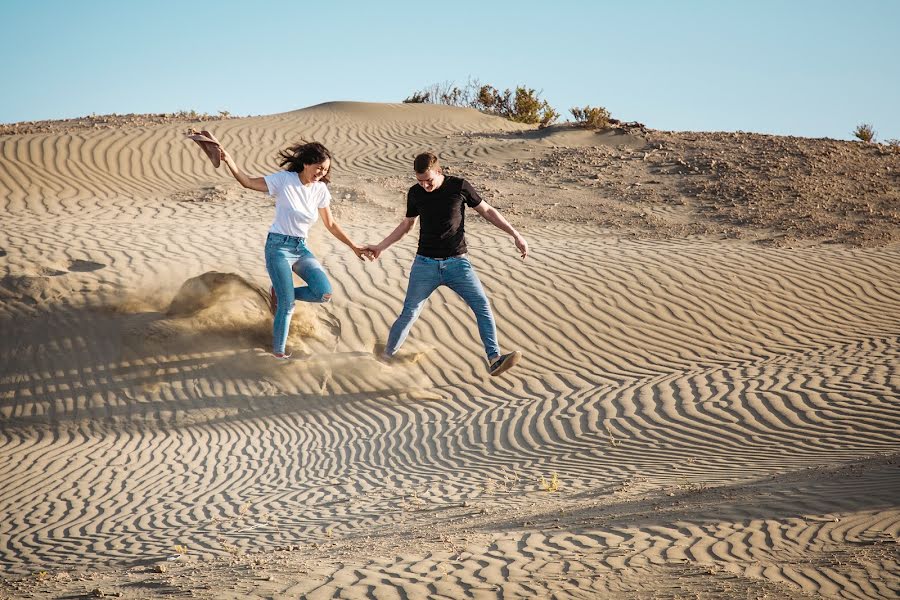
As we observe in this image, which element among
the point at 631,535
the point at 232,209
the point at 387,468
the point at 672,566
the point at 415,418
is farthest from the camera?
the point at 232,209

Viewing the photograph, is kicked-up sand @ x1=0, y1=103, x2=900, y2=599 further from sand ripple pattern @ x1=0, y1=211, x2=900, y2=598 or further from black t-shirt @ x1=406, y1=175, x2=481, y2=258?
black t-shirt @ x1=406, y1=175, x2=481, y2=258

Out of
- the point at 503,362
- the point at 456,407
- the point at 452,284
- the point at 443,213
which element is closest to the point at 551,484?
the point at 503,362

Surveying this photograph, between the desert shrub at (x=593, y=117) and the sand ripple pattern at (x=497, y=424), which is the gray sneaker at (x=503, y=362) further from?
the desert shrub at (x=593, y=117)

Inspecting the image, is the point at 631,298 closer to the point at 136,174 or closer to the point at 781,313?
the point at 781,313

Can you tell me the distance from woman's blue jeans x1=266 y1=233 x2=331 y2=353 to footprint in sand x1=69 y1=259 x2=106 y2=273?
3.58m

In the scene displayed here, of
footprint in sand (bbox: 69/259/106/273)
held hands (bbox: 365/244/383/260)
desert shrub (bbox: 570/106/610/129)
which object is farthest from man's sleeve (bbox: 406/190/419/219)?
desert shrub (bbox: 570/106/610/129)

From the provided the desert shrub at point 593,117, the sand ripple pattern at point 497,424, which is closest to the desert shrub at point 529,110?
the desert shrub at point 593,117

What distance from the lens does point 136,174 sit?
17.1 meters

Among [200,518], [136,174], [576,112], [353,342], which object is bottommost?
[200,518]

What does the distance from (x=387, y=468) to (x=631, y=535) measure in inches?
100

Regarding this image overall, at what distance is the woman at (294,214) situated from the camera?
6672 millimetres

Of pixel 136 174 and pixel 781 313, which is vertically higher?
pixel 136 174

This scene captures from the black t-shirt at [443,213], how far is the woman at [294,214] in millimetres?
902

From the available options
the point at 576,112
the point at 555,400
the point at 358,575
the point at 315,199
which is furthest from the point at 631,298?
the point at 576,112
